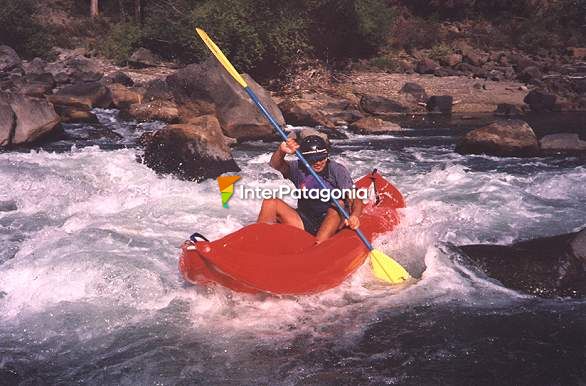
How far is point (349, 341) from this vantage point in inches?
142

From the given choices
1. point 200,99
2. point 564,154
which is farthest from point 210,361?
point 564,154

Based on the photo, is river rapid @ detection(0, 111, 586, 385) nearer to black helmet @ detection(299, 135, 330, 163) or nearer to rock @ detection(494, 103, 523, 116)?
black helmet @ detection(299, 135, 330, 163)

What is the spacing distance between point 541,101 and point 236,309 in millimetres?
12235

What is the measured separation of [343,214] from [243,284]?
→ 1.13m

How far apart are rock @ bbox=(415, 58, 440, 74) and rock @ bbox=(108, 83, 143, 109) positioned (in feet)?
28.6

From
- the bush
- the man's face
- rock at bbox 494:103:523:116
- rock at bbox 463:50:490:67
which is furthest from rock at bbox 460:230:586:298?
→ the bush

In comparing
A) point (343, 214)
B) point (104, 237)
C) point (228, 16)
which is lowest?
point (104, 237)

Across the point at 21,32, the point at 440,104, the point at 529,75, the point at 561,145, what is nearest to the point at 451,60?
the point at 529,75

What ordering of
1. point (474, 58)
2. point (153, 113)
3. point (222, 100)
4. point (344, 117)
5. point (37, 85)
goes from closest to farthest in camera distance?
point (222, 100) → point (153, 113) → point (37, 85) → point (344, 117) → point (474, 58)

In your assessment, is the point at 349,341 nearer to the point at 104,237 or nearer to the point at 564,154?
the point at 104,237

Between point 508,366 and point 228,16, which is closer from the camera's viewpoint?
point 508,366

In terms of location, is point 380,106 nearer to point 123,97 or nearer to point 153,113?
point 153,113

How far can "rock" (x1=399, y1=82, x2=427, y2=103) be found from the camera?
14.3 meters

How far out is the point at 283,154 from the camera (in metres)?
4.35
